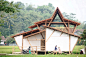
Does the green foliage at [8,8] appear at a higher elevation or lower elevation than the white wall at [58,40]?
higher

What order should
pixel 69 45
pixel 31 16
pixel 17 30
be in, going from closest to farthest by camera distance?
1. pixel 69 45
2. pixel 17 30
3. pixel 31 16

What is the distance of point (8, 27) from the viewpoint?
72500 millimetres

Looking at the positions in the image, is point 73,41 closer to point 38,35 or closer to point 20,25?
point 38,35

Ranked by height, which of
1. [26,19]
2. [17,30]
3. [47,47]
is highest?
[26,19]

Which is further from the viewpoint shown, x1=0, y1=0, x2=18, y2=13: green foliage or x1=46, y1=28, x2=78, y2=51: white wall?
x1=46, y1=28, x2=78, y2=51: white wall

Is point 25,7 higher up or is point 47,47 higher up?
point 25,7

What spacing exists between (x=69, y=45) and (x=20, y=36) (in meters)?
6.29

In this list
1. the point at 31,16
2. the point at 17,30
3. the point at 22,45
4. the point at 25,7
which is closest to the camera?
the point at 22,45

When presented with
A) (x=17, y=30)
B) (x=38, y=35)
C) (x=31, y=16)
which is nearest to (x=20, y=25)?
(x=17, y=30)

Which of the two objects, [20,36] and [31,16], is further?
[31,16]

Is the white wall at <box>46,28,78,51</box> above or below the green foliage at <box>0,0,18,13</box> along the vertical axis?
below

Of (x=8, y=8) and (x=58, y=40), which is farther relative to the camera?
(x=58, y=40)

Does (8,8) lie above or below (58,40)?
above

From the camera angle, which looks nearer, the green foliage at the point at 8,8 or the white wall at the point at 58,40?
the green foliage at the point at 8,8
